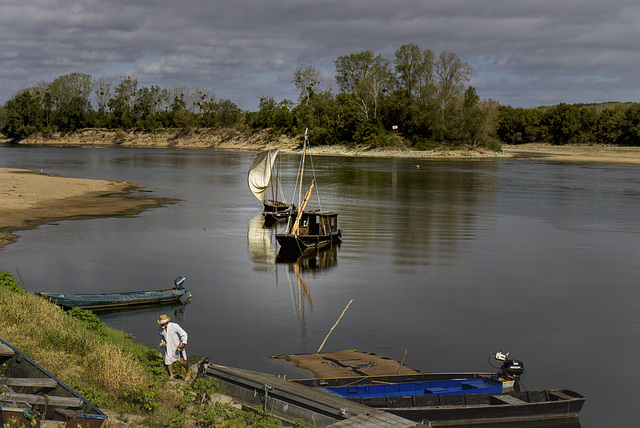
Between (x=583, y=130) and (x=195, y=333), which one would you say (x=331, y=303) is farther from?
(x=583, y=130)

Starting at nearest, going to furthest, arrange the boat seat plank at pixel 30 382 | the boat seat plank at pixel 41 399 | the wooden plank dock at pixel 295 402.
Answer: the boat seat plank at pixel 41 399 → the boat seat plank at pixel 30 382 → the wooden plank dock at pixel 295 402

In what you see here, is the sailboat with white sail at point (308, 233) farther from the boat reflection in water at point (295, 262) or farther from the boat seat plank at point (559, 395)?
the boat seat plank at point (559, 395)

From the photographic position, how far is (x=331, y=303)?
92.9 ft

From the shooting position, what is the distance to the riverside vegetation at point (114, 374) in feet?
46.6

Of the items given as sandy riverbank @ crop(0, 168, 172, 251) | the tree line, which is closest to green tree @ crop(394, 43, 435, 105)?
the tree line

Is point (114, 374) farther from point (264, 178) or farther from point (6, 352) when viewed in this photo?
point (264, 178)

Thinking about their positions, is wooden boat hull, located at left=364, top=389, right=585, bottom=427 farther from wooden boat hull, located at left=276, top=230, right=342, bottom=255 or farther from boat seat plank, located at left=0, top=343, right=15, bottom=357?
wooden boat hull, located at left=276, top=230, right=342, bottom=255

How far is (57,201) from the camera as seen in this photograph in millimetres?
57656

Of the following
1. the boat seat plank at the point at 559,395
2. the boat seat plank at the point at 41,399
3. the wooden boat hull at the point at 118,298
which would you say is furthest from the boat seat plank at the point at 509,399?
the wooden boat hull at the point at 118,298

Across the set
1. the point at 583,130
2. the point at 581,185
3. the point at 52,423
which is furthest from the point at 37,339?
the point at 583,130

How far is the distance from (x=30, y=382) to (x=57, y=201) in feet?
157

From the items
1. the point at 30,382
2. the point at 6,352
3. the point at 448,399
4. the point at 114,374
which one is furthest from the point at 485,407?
the point at 6,352

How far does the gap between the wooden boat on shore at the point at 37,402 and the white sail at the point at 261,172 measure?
41.8 metres

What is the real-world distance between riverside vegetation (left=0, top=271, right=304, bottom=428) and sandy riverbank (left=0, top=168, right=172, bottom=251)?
21.4 m
